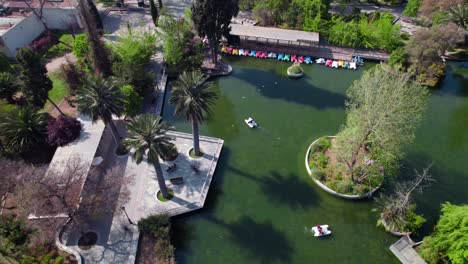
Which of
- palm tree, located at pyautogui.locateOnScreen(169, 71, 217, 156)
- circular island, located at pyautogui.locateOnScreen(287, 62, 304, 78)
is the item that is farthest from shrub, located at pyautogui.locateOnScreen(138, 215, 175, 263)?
circular island, located at pyautogui.locateOnScreen(287, 62, 304, 78)

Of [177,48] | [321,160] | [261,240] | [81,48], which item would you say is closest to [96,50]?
[81,48]

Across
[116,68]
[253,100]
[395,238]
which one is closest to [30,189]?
[116,68]

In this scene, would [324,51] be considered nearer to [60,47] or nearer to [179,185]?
[179,185]

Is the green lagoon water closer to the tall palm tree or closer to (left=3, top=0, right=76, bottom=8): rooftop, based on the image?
the tall palm tree

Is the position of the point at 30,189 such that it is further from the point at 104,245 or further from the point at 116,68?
the point at 116,68

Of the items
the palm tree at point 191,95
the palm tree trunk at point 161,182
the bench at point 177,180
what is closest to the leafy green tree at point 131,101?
the palm tree at point 191,95

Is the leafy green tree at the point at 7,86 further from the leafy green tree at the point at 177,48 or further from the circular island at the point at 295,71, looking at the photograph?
the circular island at the point at 295,71

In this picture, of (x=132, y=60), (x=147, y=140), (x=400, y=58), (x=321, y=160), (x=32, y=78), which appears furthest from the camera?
(x=400, y=58)
